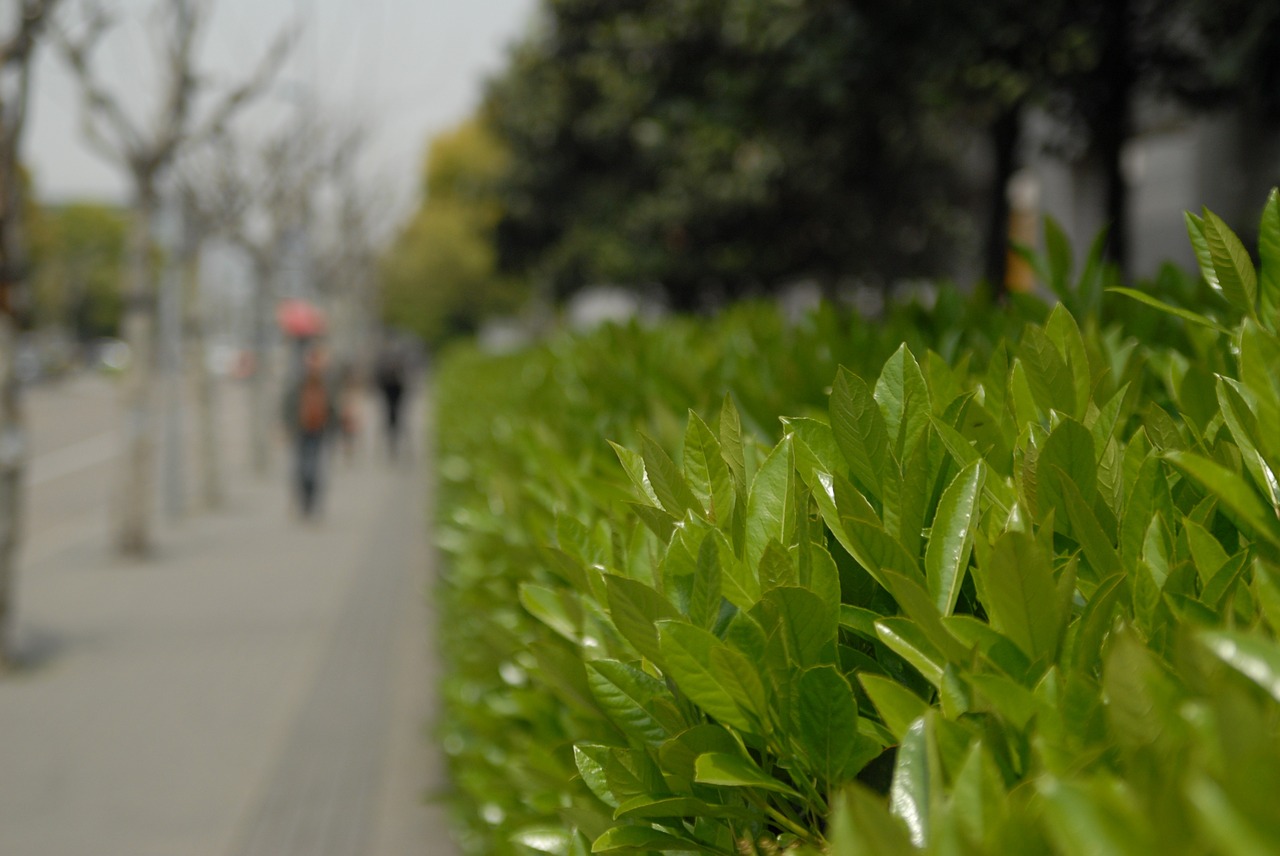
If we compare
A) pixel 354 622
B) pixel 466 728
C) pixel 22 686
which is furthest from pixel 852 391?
pixel 354 622

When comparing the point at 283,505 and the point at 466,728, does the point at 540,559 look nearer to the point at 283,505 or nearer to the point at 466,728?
the point at 466,728

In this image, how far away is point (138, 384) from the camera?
11.4 metres

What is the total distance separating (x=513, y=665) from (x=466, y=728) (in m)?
1.44

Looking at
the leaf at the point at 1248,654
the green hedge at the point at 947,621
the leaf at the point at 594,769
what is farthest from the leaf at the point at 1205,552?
the leaf at the point at 594,769

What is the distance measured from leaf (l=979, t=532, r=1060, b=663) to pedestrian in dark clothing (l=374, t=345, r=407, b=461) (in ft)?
70.6

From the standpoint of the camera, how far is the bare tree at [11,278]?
7.62 m

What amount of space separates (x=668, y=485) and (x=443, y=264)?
70.5m

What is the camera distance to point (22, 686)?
7.45 meters

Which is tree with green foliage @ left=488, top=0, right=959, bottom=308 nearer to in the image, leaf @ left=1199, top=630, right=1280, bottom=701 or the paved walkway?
the paved walkway

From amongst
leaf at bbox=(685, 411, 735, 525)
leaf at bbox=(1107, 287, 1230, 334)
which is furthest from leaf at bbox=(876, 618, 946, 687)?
leaf at bbox=(1107, 287, 1230, 334)

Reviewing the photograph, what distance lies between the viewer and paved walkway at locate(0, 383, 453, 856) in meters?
5.36

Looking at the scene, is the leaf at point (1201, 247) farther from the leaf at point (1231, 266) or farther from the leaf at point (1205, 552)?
the leaf at point (1205, 552)

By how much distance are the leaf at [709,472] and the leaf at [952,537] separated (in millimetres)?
307

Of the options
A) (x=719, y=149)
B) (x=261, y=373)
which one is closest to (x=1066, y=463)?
(x=719, y=149)
